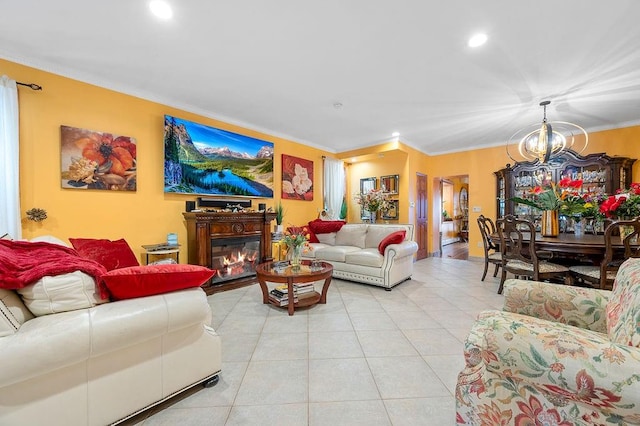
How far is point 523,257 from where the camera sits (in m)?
3.35

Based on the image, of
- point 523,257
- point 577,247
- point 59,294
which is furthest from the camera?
point 523,257

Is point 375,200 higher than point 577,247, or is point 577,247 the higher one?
point 375,200

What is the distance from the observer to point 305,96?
3.43 metres

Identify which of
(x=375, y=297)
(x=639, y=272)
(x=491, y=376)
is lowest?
(x=375, y=297)

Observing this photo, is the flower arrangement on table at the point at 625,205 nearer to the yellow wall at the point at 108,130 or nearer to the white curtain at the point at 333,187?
the yellow wall at the point at 108,130

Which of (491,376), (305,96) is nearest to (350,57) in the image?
(305,96)

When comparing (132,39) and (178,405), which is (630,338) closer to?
(178,405)

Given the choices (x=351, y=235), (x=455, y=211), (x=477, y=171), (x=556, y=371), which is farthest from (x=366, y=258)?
(x=455, y=211)

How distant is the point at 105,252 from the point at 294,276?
1862 mm

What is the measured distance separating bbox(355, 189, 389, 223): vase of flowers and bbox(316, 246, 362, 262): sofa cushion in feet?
5.25

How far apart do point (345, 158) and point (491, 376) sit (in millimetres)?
5502

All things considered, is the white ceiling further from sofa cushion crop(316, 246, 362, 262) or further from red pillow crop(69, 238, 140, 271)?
sofa cushion crop(316, 246, 362, 262)

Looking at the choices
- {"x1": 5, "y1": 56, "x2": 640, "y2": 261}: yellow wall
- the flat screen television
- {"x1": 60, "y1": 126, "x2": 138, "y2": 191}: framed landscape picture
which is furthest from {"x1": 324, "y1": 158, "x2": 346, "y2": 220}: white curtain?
{"x1": 60, "y1": 126, "x2": 138, "y2": 191}: framed landscape picture

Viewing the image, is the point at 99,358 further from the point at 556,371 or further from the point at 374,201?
the point at 374,201
